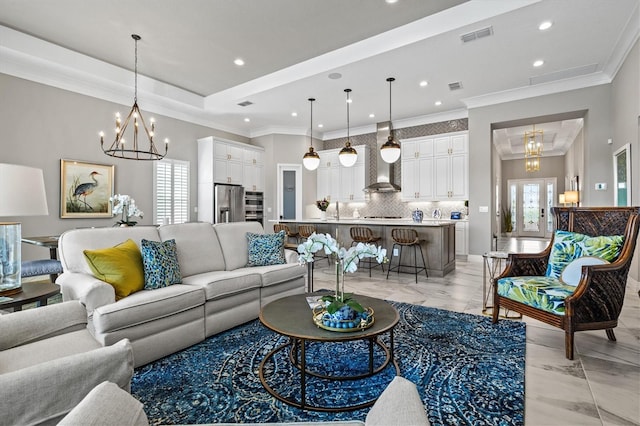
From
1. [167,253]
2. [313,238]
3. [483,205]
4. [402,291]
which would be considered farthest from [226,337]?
[483,205]

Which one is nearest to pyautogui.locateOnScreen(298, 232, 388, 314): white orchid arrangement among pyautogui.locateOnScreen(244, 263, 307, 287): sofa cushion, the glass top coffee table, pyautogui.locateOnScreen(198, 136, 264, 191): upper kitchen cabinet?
the glass top coffee table

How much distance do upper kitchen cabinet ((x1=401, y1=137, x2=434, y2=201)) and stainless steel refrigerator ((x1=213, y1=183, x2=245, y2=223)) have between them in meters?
4.17

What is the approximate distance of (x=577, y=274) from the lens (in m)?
2.84

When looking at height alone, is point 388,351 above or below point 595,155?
below

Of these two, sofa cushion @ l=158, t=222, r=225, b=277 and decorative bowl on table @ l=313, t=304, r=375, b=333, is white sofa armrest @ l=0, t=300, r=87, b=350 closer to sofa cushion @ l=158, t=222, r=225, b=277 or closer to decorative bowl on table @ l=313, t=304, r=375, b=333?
sofa cushion @ l=158, t=222, r=225, b=277

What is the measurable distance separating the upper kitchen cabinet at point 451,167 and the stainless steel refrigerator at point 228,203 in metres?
4.81

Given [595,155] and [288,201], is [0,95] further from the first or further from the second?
[595,155]

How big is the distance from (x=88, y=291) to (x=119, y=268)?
36 cm

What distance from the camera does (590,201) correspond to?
5812 mm

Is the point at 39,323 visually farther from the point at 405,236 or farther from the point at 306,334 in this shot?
the point at 405,236

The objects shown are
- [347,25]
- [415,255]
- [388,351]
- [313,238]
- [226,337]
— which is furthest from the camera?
[415,255]

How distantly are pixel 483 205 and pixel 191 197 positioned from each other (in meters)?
6.49

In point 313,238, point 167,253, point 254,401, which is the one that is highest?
point 313,238

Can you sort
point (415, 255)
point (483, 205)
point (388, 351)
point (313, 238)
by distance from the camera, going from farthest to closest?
point (483, 205) → point (415, 255) → point (388, 351) → point (313, 238)
